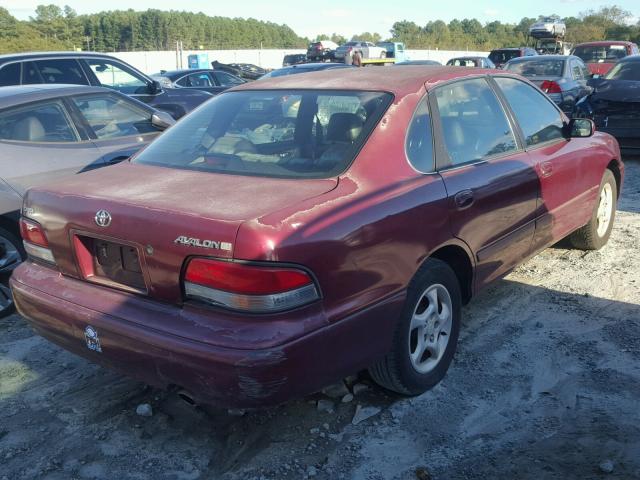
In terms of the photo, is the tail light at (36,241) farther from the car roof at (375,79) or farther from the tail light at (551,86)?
the tail light at (551,86)

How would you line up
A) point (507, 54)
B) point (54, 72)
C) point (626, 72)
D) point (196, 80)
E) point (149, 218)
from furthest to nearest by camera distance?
point (507, 54), point (196, 80), point (626, 72), point (54, 72), point (149, 218)

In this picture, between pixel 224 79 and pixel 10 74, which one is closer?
pixel 10 74

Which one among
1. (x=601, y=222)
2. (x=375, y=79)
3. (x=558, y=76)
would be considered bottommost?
(x=601, y=222)

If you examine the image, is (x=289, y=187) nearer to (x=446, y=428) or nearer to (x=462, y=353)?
(x=446, y=428)

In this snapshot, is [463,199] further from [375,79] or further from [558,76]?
[558,76]

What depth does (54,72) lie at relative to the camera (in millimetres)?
8414

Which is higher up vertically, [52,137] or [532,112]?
[532,112]

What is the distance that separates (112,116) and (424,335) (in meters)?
3.74

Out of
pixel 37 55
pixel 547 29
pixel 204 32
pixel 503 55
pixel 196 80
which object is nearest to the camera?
pixel 37 55

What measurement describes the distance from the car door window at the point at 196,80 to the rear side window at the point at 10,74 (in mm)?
7783

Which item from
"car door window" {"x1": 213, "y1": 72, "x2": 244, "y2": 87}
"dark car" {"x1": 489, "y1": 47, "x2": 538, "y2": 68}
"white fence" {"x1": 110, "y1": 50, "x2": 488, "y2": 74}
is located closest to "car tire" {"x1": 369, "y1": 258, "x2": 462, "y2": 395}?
"car door window" {"x1": 213, "y1": 72, "x2": 244, "y2": 87}

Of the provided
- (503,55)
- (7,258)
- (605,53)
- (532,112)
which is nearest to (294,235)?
(532,112)

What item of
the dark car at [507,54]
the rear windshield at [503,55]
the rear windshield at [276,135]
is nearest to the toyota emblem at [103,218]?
the rear windshield at [276,135]

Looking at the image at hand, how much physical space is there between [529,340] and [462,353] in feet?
1.57
